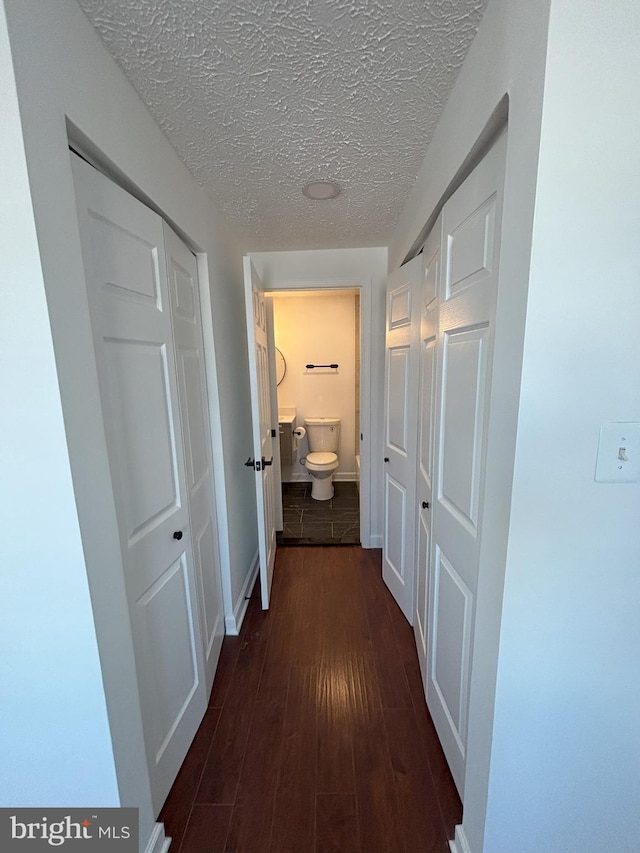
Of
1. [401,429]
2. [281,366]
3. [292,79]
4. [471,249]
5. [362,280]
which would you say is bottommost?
[401,429]

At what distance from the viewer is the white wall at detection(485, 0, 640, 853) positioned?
1.94ft

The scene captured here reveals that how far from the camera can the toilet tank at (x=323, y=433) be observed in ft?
12.9

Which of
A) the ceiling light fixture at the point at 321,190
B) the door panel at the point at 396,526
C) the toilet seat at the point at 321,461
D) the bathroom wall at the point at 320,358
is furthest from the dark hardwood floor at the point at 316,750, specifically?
Answer: the bathroom wall at the point at 320,358

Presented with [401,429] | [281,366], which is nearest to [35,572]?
[401,429]

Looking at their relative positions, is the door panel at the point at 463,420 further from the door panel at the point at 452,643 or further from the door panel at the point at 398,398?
the door panel at the point at 398,398

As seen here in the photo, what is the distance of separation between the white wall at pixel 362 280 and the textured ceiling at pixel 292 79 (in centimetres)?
86

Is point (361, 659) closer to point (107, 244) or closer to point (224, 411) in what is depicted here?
point (224, 411)

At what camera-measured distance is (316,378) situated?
4.09 meters

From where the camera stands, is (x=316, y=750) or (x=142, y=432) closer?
(x=142, y=432)

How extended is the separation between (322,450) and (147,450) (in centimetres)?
298

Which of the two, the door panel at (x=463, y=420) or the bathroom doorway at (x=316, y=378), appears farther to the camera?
the bathroom doorway at (x=316, y=378)

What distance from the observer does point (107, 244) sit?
2.95 ft

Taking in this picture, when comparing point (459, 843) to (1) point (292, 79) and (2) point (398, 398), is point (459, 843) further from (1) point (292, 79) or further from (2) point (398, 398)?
(1) point (292, 79)

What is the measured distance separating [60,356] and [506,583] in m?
1.05
